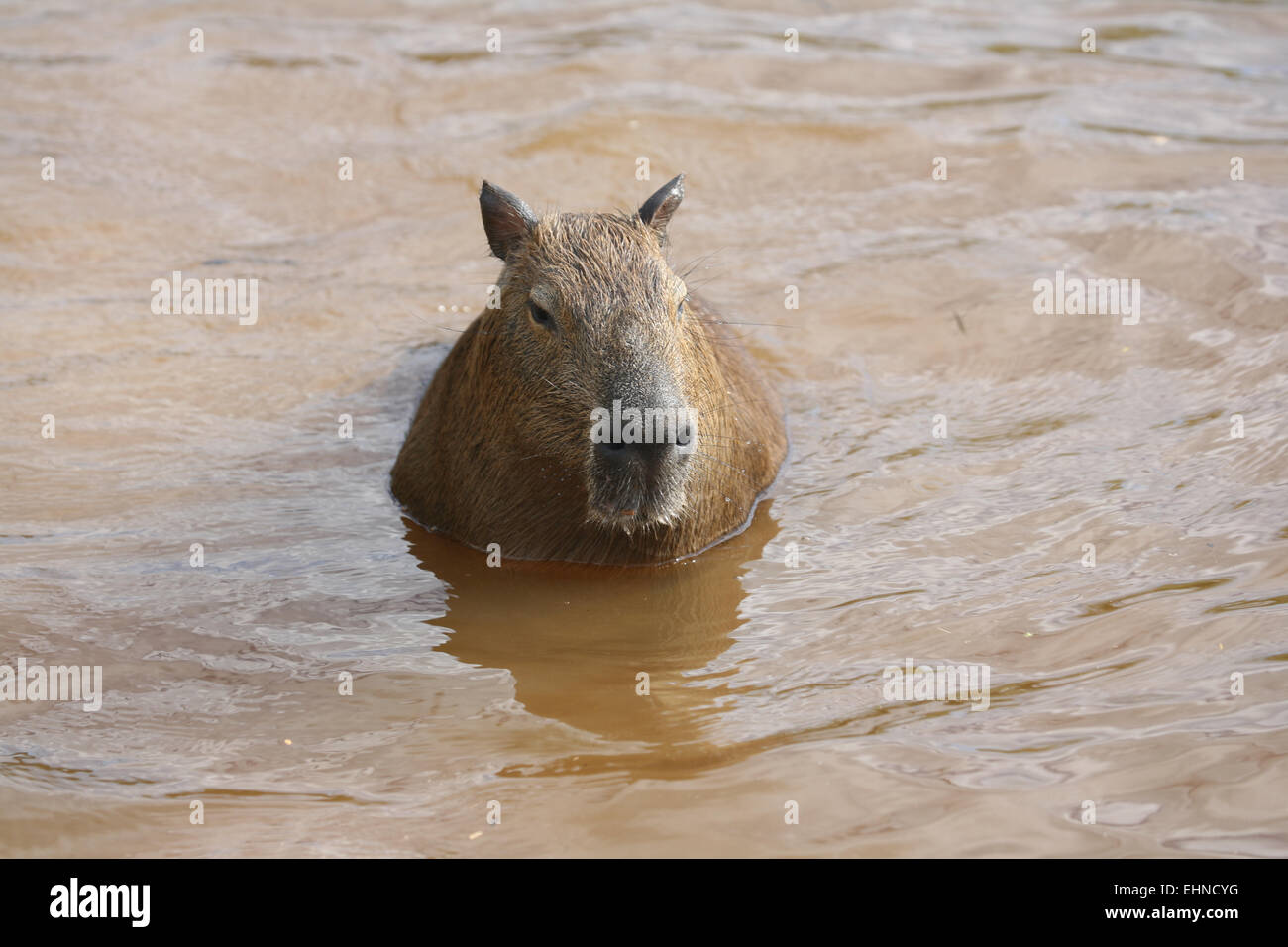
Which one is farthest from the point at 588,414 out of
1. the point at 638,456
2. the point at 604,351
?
the point at 638,456

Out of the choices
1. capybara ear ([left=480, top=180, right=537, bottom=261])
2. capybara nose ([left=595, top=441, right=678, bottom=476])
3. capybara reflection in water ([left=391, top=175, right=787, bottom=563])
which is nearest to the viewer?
capybara nose ([left=595, top=441, right=678, bottom=476])

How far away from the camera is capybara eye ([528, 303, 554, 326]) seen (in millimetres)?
5059

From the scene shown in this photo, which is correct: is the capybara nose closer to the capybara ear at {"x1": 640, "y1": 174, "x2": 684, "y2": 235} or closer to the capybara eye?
the capybara eye

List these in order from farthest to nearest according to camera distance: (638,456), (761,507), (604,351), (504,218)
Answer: (761,507), (504,218), (604,351), (638,456)

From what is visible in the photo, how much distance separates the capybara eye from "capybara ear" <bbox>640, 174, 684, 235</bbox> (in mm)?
591

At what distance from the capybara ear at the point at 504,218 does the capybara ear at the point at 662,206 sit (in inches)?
17.0

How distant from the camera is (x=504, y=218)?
541 centimetres

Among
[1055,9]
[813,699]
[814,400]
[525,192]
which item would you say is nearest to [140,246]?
[525,192]

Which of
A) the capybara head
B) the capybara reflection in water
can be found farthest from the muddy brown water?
the capybara head

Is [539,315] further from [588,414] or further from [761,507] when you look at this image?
[761,507]

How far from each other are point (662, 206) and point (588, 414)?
3.42 feet

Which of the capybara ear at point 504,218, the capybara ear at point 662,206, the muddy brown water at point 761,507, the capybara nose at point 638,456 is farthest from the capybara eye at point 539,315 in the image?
the muddy brown water at point 761,507

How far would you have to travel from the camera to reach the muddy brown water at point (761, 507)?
3.75 metres

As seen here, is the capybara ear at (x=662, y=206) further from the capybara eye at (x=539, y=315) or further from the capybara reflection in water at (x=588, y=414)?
the capybara eye at (x=539, y=315)
